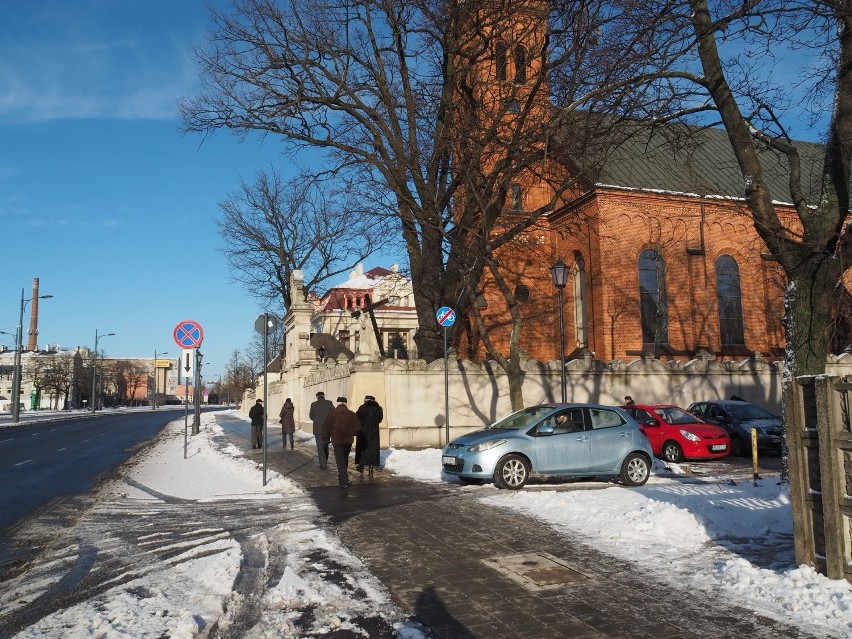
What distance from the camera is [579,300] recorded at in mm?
35531

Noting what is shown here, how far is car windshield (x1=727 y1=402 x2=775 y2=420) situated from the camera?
68.7ft

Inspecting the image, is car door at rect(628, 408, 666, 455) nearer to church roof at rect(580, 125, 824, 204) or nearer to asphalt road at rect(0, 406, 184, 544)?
church roof at rect(580, 125, 824, 204)

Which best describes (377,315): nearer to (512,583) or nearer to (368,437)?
(368,437)

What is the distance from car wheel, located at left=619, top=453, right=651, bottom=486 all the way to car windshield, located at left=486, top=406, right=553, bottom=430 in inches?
65.5

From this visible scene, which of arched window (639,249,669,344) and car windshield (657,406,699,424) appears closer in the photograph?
car windshield (657,406,699,424)

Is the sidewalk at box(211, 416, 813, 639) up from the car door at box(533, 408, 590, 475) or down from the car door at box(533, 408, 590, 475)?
down

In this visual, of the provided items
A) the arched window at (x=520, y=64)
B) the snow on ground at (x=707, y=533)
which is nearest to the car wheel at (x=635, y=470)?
the snow on ground at (x=707, y=533)

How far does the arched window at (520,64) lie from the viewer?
62.4ft

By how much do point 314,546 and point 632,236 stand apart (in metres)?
27.8

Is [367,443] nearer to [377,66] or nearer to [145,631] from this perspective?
[145,631]

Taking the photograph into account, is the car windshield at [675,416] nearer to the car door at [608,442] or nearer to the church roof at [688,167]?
the church roof at [688,167]

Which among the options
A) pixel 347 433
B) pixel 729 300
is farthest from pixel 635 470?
pixel 729 300

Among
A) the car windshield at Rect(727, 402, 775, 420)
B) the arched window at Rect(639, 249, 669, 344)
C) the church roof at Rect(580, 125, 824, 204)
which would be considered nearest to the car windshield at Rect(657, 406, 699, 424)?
the car windshield at Rect(727, 402, 775, 420)

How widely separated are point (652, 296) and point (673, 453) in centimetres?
1573
